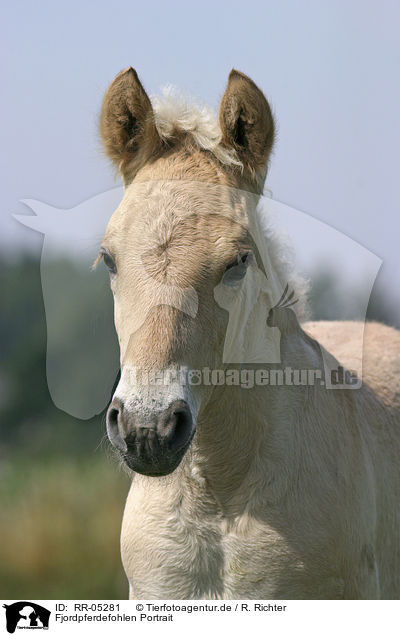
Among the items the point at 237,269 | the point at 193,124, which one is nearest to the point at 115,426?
the point at 237,269

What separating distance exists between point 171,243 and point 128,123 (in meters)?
0.86

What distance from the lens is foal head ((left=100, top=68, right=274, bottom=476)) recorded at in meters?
2.35

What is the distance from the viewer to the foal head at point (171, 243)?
7.72 feet

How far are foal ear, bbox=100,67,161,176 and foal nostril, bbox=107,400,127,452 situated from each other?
4.17 ft

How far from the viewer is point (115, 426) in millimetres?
2379

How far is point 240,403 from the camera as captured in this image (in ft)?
9.75

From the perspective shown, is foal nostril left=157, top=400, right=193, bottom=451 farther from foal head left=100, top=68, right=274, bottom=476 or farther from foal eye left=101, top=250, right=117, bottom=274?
foal eye left=101, top=250, right=117, bottom=274

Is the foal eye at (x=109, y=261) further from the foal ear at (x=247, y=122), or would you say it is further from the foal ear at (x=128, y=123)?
the foal ear at (x=247, y=122)

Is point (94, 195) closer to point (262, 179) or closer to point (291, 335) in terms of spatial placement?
point (262, 179)

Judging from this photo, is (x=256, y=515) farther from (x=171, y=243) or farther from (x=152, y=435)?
(x=171, y=243)
